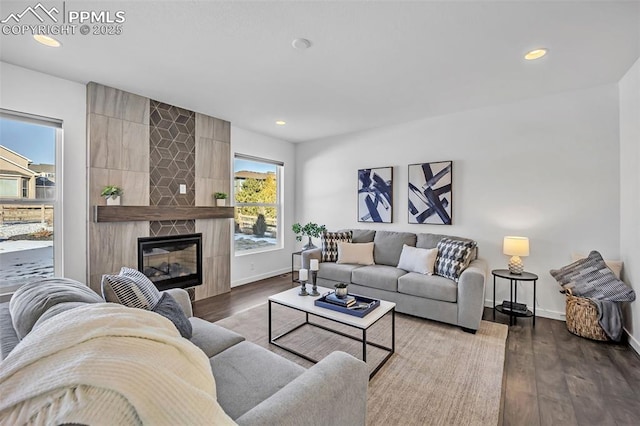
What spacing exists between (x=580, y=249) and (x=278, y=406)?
143 inches

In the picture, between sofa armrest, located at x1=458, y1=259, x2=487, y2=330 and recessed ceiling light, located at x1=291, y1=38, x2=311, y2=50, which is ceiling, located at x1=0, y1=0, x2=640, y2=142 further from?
sofa armrest, located at x1=458, y1=259, x2=487, y2=330

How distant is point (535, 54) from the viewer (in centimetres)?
231

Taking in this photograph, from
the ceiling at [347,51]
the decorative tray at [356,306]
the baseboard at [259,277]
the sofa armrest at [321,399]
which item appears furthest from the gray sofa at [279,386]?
the baseboard at [259,277]

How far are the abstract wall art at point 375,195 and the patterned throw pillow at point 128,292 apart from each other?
134 inches

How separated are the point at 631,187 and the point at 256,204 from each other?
4.68 m

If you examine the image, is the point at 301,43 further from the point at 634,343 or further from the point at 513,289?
the point at 634,343

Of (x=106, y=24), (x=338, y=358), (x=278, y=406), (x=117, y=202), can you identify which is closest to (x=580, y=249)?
(x=338, y=358)

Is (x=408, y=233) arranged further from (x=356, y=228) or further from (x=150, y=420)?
(x=150, y=420)

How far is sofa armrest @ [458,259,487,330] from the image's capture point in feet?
8.96

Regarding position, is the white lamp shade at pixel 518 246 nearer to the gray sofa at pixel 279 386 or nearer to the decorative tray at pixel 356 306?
the decorative tray at pixel 356 306

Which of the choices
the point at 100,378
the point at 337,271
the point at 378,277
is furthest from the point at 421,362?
the point at 100,378

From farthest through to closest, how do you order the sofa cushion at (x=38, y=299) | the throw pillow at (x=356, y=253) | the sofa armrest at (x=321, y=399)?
the throw pillow at (x=356, y=253)
the sofa cushion at (x=38, y=299)
the sofa armrest at (x=321, y=399)

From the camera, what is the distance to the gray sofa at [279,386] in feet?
3.21

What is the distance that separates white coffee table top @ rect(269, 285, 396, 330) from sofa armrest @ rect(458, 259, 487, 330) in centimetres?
86
